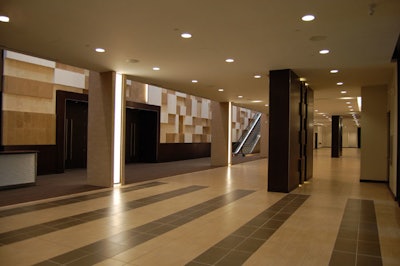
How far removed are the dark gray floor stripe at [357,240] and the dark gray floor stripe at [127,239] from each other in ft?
7.89

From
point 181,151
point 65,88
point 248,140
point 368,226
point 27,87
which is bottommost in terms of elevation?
point 368,226

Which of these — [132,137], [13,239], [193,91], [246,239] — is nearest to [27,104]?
[193,91]

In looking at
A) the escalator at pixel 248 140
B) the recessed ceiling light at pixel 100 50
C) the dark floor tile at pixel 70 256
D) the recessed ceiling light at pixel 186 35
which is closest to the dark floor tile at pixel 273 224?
the dark floor tile at pixel 70 256

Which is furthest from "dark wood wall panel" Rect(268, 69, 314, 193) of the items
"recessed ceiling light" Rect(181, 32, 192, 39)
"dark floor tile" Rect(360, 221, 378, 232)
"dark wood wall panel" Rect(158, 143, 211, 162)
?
"dark wood wall panel" Rect(158, 143, 211, 162)

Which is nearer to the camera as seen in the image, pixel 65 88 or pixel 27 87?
pixel 27 87

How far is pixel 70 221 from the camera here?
538 cm

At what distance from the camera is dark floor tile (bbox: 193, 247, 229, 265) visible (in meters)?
3.71

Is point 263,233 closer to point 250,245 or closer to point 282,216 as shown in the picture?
point 250,245

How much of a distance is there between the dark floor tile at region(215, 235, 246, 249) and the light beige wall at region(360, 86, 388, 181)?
26.2ft

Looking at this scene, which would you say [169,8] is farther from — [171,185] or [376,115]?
[376,115]

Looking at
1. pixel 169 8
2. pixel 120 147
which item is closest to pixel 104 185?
pixel 120 147

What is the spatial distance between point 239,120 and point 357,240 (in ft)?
71.9

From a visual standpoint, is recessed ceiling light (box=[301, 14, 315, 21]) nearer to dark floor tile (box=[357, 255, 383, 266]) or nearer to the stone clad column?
dark floor tile (box=[357, 255, 383, 266])

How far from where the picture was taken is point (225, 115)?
1616 centimetres
